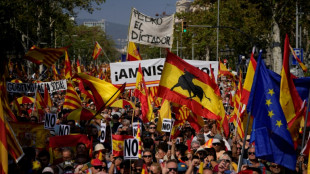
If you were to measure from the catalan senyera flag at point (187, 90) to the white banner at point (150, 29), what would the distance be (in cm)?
463

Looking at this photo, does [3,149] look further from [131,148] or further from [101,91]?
[101,91]

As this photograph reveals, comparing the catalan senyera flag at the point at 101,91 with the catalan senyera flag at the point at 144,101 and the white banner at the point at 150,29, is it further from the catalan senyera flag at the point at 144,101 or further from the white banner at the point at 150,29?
the white banner at the point at 150,29

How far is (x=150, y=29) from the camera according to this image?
52.1 feet

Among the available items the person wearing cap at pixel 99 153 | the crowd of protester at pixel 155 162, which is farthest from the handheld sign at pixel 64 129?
the person wearing cap at pixel 99 153

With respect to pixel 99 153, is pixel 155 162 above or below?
below

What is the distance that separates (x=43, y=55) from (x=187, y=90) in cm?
911

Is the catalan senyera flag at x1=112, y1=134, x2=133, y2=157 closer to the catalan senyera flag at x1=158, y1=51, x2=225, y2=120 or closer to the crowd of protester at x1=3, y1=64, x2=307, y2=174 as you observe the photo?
the crowd of protester at x1=3, y1=64, x2=307, y2=174

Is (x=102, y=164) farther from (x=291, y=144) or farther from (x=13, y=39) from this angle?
(x=13, y=39)

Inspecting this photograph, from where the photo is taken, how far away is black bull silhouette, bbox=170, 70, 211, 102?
1098 cm

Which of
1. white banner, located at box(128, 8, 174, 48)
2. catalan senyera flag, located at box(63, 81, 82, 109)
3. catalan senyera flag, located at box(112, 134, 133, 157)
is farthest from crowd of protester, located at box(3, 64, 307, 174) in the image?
white banner, located at box(128, 8, 174, 48)

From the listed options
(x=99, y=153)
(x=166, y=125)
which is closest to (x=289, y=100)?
(x=99, y=153)

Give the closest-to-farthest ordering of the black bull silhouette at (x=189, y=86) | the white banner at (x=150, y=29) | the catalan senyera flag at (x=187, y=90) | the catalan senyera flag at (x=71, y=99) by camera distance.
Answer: the catalan senyera flag at (x=187, y=90)
the black bull silhouette at (x=189, y=86)
the catalan senyera flag at (x=71, y=99)
the white banner at (x=150, y=29)

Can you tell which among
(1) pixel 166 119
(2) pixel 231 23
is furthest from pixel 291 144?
(2) pixel 231 23

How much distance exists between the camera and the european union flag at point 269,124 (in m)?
7.67
